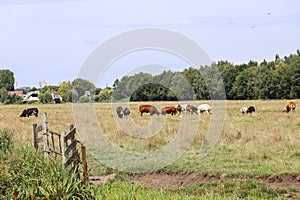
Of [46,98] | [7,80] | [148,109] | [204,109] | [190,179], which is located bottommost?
[190,179]

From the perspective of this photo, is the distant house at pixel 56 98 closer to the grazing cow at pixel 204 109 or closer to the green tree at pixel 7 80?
the green tree at pixel 7 80

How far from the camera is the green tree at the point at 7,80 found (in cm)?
11072

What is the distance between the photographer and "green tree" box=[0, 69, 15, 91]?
11072 centimetres

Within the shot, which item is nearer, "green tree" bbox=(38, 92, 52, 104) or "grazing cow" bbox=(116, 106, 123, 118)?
"grazing cow" bbox=(116, 106, 123, 118)

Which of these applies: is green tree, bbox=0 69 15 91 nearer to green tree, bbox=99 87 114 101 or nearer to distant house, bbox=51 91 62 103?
distant house, bbox=51 91 62 103

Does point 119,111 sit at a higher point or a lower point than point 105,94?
lower

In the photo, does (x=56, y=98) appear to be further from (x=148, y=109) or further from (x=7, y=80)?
(x=148, y=109)

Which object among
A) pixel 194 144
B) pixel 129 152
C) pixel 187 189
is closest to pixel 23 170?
pixel 187 189

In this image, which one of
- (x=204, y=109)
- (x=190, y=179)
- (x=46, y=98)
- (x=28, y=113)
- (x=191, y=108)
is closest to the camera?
(x=190, y=179)

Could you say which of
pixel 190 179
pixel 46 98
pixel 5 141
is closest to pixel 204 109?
pixel 190 179

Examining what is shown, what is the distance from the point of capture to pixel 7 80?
4412 inches

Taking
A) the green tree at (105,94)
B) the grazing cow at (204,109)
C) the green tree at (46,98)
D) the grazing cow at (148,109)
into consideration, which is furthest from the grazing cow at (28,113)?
the green tree at (46,98)

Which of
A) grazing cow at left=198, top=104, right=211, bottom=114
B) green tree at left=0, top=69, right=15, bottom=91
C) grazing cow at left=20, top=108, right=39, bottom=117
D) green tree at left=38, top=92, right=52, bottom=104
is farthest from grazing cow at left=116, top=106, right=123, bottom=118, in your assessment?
green tree at left=0, top=69, right=15, bottom=91

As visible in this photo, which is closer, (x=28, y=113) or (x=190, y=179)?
(x=190, y=179)
